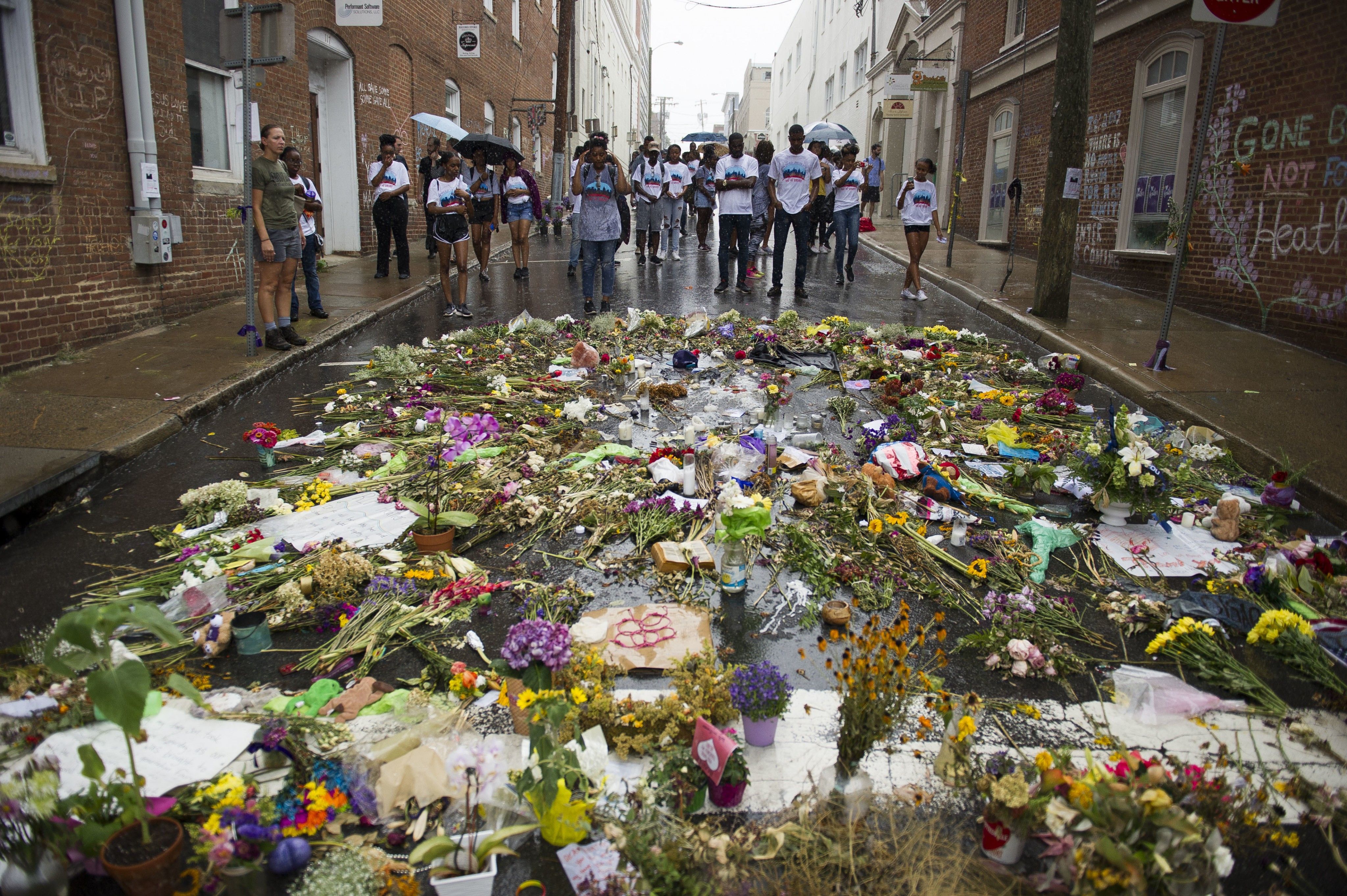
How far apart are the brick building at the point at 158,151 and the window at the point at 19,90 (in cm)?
1

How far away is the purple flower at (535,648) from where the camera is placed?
2.75 metres

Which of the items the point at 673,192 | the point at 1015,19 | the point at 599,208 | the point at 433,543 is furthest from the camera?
the point at 1015,19

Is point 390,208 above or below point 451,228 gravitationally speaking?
above

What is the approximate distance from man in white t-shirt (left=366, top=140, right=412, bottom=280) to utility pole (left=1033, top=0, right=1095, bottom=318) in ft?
27.4

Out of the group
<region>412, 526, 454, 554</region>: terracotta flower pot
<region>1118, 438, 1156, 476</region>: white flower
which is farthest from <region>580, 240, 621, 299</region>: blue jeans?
<region>1118, 438, 1156, 476</region>: white flower

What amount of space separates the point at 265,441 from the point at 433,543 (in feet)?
5.78

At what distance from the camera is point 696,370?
810cm

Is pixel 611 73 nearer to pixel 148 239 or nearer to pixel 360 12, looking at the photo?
pixel 360 12

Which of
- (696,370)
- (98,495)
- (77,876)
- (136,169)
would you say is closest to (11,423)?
(98,495)

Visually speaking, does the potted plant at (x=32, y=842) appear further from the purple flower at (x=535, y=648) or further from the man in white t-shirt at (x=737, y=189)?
the man in white t-shirt at (x=737, y=189)

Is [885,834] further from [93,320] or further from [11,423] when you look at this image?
[93,320]

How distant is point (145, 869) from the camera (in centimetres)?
211

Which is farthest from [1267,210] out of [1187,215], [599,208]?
[599,208]

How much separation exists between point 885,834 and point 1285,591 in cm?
253
